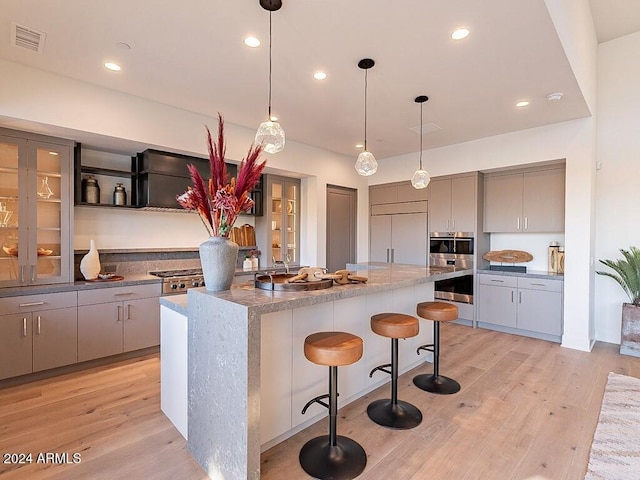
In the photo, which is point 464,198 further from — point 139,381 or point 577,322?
point 139,381

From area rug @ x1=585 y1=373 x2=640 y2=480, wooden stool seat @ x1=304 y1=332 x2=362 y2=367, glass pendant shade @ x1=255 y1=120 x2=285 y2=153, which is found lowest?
area rug @ x1=585 y1=373 x2=640 y2=480

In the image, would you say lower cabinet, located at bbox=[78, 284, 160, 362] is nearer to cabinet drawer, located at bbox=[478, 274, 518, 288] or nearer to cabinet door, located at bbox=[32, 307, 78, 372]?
cabinet door, located at bbox=[32, 307, 78, 372]

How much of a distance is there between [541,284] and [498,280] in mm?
525

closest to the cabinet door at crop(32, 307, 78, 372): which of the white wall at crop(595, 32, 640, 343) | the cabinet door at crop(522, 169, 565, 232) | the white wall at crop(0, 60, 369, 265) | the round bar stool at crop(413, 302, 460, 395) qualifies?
the white wall at crop(0, 60, 369, 265)

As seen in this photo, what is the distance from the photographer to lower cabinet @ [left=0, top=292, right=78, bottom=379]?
2857 mm

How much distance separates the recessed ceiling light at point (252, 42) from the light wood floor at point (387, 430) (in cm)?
286

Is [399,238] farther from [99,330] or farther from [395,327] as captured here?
[99,330]

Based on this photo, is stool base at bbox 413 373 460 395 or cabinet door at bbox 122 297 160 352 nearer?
stool base at bbox 413 373 460 395

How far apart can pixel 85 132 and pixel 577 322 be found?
5.89 metres

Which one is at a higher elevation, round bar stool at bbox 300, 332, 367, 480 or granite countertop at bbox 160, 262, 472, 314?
granite countertop at bbox 160, 262, 472, 314

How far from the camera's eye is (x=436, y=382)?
2.96 metres

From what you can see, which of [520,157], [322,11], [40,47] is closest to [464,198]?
[520,157]

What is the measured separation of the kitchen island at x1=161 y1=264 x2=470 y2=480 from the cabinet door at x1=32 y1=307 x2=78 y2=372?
4.67 feet

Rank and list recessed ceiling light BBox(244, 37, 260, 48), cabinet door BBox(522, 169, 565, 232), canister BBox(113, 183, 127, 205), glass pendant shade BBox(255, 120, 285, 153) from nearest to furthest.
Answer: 1. glass pendant shade BBox(255, 120, 285, 153)
2. recessed ceiling light BBox(244, 37, 260, 48)
3. canister BBox(113, 183, 127, 205)
4. cabinet door BBox(522, 169, 565, 232)
